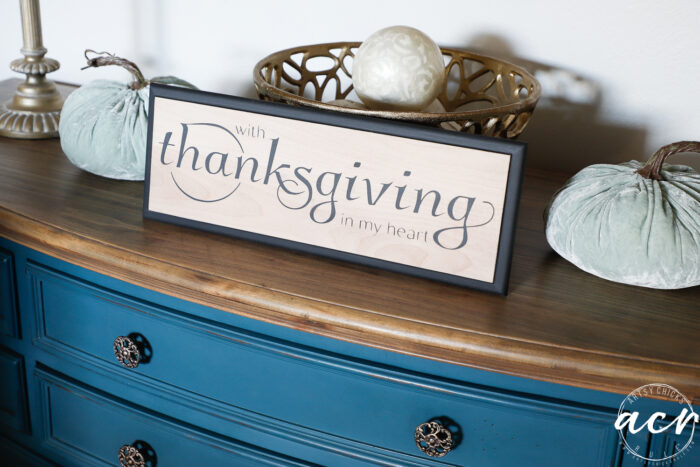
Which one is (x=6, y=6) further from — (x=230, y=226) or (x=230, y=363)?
(x=230, y=363)

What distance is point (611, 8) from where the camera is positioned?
1033mm

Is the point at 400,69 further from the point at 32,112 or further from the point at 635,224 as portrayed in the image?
the point at 32,112

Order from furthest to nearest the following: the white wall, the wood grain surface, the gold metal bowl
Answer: the white wall, the gold metal bowl, the wood grain surface

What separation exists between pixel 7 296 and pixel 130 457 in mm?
296

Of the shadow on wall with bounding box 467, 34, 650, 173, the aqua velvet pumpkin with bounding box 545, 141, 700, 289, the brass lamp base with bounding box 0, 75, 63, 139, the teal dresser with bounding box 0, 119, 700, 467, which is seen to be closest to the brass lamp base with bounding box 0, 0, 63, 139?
the brass lamp base with bounding box 0, 75, 63, 139

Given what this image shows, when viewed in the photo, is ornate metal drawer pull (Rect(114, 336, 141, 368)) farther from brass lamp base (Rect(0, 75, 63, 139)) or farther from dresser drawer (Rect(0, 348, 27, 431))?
brass lamp base (Rect(0, 75, 63, 139))

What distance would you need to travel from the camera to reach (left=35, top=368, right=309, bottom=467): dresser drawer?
88 cm

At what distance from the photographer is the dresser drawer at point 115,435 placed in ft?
2.90

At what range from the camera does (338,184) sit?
0.80 meters

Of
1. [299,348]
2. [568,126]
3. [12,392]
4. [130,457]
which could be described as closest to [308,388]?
[299,348]

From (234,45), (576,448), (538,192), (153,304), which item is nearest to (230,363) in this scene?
(153,304)

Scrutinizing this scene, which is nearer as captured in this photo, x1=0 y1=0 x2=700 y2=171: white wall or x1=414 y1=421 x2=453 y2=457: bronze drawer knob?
x1=414 y1=421 x2=453 y2=457: bronze drawer knob

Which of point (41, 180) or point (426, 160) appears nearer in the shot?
point (426, 160)

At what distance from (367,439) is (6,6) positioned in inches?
50.2
